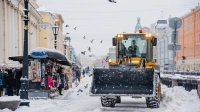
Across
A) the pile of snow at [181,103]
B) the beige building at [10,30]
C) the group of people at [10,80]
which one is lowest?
the pile of snow at [181,103]

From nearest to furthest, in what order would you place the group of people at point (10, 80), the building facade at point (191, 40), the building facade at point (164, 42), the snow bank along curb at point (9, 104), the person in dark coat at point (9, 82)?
1. the snow bank along curb at point (9, 104)
2. the group of people at point (10, 80)
3. the person in dark coat at point (9, 82)
4. the building facade at point (191, 40)
5. the building facade at point (164, 42)

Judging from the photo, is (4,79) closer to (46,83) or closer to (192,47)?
(46,83)

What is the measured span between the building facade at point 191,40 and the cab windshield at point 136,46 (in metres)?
69.2

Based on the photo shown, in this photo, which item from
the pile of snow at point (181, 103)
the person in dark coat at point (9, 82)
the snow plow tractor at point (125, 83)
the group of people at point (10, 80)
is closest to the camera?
the pile of snow at point (181, 103)

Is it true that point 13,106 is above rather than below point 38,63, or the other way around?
below

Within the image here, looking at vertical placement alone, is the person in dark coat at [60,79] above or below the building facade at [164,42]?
below

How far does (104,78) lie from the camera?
1415 cm

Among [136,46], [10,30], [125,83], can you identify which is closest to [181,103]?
[125,83]

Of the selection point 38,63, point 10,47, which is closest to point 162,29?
point 10,47

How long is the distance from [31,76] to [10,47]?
63.4ft

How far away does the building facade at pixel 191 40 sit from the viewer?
89000mm

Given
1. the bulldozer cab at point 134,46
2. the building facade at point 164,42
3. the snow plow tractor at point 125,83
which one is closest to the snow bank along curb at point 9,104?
the snow plow tractor at point 125,83

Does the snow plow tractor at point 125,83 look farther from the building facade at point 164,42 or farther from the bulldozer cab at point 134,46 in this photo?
the building facade at point 164,42

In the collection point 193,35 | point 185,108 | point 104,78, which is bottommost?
point 185,108
